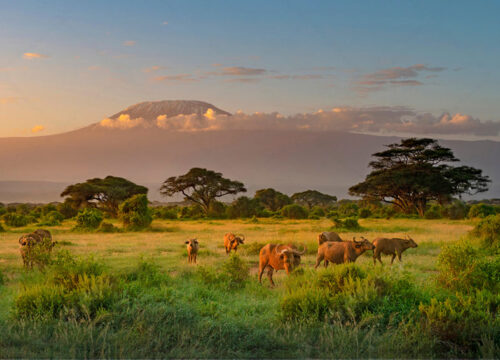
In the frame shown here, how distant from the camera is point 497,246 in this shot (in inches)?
709

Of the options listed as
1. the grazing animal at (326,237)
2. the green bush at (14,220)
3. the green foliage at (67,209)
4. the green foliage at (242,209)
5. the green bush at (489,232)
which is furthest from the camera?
the green foliage at (67,209)

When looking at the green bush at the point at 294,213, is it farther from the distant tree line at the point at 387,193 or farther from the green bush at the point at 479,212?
the green bush at the point at 479,212

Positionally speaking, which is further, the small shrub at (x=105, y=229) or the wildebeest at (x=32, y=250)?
the small shrub at (x=105, y=229)

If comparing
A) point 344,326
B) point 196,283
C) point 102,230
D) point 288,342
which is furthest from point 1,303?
point 102,230

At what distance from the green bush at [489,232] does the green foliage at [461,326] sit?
13.1 m

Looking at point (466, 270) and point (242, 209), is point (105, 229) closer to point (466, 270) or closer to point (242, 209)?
point (242, 209)

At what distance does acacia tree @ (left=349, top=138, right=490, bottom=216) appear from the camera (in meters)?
52.6

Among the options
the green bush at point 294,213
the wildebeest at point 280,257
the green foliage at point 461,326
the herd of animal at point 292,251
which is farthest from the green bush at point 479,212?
the green foliage at point 461,326

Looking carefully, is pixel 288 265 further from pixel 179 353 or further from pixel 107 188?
pixel 107 188

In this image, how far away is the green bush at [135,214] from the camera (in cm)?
3281

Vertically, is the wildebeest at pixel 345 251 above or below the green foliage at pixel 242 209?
above

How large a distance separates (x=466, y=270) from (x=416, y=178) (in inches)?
1795

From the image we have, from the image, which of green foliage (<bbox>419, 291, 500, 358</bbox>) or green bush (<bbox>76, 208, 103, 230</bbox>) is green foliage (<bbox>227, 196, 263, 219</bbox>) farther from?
green foliage (<bbox>419, 291, 500, 358</bbox>)

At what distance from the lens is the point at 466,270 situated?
9.50 m
